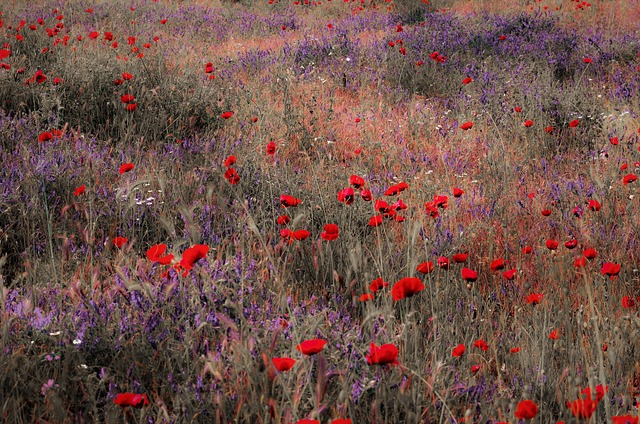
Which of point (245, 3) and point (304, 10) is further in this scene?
point (245, 3)

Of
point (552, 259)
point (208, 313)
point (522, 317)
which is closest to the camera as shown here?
point (208, 313)

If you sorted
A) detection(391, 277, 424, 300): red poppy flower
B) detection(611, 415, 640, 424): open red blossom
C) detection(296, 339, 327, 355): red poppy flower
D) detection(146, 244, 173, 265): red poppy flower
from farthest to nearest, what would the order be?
detection(146, 244, 173, 265): red poppy flower, detection(391, 277, 424, 300): red poppy flower, detection(296, 339, 327, 355): red poppy flower, detection(611, 415, 640, 424): open red blossom

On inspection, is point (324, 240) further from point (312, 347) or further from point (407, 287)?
point (312, 347)

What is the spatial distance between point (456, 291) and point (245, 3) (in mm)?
12759

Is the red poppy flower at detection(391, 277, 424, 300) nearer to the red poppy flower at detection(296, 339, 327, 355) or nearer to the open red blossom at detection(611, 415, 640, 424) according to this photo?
the red poppy flower at detection(296, 339, 327, 355)

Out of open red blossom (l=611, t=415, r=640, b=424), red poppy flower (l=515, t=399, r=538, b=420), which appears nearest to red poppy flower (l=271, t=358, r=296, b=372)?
red poppy flower (l=515, t=399, r=538, b=420)

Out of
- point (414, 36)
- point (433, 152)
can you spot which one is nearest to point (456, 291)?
point (433, 152)

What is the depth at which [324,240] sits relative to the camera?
92.7 inches

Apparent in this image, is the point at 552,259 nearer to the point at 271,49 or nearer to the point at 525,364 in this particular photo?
the point at 525,364

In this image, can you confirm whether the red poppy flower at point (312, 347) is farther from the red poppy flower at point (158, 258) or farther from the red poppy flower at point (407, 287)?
the red poppy flower at point (158, 258)

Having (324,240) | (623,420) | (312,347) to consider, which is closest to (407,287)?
(312,347)

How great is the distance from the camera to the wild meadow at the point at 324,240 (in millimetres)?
1390

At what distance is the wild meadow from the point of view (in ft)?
4.56

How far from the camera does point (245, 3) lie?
1329 centimetres
